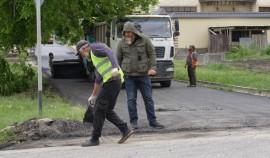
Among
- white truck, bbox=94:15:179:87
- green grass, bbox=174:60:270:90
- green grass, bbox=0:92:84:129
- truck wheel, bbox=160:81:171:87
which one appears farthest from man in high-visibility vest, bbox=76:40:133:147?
truck wheel, bbox=160:81:171:87

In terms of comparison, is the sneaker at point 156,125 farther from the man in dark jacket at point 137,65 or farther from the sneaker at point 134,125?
the sneaker at point 134,125

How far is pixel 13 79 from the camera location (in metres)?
18.3

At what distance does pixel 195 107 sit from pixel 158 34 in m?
6.93

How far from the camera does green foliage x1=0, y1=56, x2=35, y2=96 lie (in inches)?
704

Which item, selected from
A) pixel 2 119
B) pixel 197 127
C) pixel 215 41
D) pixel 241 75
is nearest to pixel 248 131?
pixel 197 127

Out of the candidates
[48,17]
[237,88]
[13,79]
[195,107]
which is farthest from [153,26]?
[195,107]

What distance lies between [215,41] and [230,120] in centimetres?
3069

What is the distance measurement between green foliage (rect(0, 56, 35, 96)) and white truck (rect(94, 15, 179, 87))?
3.32 meters

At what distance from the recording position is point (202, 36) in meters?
43.0

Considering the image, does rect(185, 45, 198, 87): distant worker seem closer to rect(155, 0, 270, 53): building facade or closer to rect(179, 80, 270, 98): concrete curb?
rect(179, 80, 270, 98): concrete curb

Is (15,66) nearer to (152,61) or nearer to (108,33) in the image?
(108,33)

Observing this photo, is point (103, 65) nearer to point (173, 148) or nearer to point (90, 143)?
point (90, 143)

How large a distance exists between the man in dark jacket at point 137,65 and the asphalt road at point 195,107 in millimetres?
427

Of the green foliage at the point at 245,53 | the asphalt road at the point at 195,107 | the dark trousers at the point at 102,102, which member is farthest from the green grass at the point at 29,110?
the green foliage at the point at 245,53
